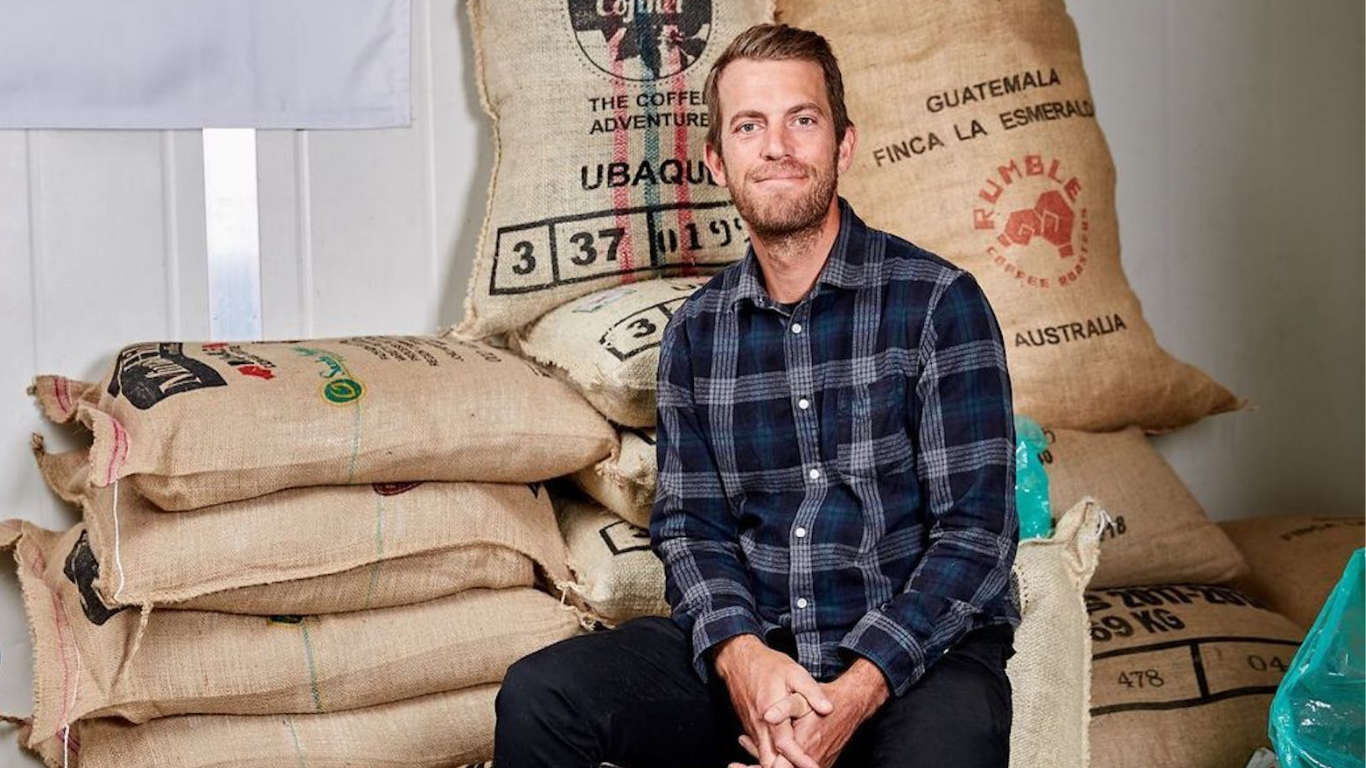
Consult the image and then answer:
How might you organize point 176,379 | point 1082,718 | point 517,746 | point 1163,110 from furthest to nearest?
1. point 1163,110
2. point 176,379
3. point 1082,718
4. point 517,746

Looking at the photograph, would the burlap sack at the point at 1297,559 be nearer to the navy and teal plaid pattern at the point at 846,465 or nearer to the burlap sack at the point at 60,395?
the navy and teal plaid pattern at the point at 846,465

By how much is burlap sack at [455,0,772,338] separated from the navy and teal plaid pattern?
1.33 ft

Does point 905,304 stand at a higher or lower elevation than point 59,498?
higher

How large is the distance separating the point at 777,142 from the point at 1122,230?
127 cm

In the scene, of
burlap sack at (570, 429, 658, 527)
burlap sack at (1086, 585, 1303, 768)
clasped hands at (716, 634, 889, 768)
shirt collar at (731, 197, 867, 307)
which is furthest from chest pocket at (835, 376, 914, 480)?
burlap sack at (1086, 585, 1303, 768)

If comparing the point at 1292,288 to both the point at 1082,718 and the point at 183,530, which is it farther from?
the point at 183,530

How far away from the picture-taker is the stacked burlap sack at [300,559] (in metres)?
1.81

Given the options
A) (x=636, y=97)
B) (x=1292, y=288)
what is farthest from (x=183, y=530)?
(x=1292, y=288)

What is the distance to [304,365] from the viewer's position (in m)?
1.96

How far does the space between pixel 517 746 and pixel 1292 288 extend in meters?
1.91

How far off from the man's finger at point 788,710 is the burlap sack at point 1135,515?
81 centimetres

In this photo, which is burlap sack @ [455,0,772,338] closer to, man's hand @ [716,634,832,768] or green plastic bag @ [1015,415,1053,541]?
green plastic bag @ [1015,415,1053,541]

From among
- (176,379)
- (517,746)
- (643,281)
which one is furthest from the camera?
(643,281)

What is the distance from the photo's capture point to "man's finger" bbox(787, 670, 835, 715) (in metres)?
1.48
